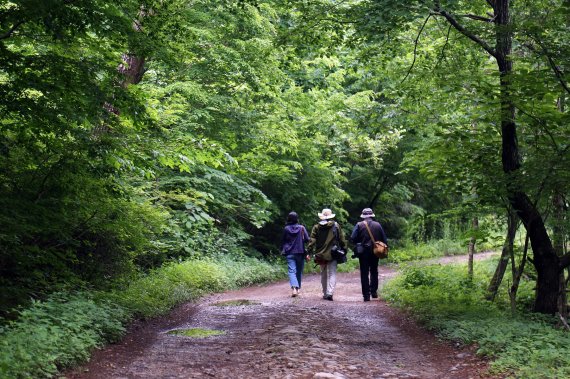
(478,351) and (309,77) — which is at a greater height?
(309,77)

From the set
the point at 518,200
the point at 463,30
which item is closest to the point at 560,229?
the point at 518,200

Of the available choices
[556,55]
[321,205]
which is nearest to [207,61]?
[556,55]

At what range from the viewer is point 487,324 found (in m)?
7.91

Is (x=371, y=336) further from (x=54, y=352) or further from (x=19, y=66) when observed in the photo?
(x=19, y=66)

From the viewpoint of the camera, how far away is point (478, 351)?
6.75 m

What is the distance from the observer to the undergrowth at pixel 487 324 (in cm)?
599

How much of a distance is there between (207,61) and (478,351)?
9.79 metres

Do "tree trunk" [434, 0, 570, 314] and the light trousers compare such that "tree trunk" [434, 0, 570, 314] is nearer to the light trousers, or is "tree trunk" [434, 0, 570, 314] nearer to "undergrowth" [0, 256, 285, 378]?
the light trousers

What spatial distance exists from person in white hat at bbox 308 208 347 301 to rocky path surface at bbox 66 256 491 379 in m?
1.83

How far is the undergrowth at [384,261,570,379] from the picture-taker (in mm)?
5992

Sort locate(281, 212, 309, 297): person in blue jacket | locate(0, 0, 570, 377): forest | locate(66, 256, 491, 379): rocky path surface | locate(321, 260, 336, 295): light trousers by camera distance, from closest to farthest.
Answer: locate(66, 256, 491, 379): rocky path surface, locate(0, 0, 570, 377): forest, locate(321, 260, 336, 295): light trousers, locate(281, 212, 309, 297): person in blue jacket

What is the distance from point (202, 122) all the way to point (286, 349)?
31.9ft

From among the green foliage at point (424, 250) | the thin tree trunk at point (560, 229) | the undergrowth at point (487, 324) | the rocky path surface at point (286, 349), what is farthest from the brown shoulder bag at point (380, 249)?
the green foliage at point (424, 250)

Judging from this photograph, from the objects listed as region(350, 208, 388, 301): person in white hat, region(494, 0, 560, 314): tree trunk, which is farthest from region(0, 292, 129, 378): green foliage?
region(494, 0, 560, 314): tree trunk
